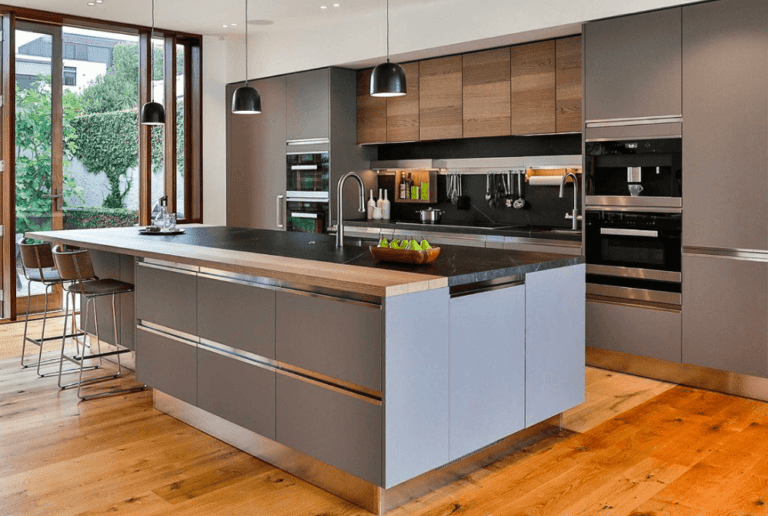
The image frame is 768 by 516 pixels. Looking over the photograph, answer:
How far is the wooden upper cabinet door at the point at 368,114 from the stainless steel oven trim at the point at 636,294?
2.65m

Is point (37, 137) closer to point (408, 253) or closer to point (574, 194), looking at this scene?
point (574, 194)

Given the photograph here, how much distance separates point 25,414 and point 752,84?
15.4 feet

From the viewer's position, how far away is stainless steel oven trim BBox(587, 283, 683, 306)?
4.83m

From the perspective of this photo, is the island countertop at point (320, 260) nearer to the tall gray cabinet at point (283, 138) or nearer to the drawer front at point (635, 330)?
the drawer front at point (635, 330)

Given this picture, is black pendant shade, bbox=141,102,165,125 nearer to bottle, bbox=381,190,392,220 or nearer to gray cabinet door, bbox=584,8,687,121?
bottle, bbox=381,190,392,220

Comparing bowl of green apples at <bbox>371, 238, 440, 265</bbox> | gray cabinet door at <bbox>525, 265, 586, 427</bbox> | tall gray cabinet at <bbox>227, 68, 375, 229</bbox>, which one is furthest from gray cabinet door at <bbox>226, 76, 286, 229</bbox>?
gray cabinet door at <bbox>525, 265, 586, 427</bbox>

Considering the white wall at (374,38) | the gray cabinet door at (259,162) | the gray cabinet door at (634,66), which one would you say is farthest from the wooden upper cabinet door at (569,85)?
the gray cabinet door at (259,162)

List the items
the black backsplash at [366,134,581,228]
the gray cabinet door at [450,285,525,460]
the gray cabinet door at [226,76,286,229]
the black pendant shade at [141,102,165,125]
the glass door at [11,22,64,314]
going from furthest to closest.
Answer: the gray cabinet door at [226,76,286,229] < the glass door at [11,22,64,314] < the black backsplash at [366,134,581,228] < the black pendant shade at [141,102,165,125] < the gray cabinet door at [450,285,525,460]

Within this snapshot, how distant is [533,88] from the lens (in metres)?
5.73

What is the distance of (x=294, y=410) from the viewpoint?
3.22 m

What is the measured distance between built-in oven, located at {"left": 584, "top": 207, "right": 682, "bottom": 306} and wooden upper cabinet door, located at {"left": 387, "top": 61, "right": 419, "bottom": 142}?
206 cm

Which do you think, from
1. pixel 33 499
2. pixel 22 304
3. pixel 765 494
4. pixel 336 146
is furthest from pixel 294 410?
pixel 22 304

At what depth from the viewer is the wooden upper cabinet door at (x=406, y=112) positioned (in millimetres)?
6609

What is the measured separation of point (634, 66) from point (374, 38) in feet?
8.23
